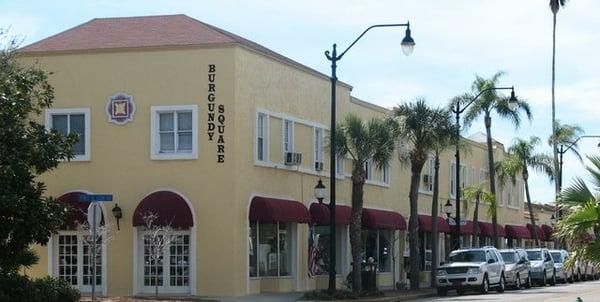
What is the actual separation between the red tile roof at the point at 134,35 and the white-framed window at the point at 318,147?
122 inches

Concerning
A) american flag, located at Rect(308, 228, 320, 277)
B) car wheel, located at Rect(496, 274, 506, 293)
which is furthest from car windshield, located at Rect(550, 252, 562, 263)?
american flag, located at Rect(308, 228, 320, 277)

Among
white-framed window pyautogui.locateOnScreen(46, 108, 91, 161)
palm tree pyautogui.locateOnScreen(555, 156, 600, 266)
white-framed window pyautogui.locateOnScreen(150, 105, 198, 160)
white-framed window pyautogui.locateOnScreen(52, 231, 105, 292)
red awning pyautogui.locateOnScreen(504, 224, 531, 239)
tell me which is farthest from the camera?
red awning pyautogui.locateOnScreen(504, 224, 531, 239)

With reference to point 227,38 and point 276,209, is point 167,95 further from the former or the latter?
point 276,209

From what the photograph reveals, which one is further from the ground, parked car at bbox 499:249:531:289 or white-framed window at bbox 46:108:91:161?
white-framed window at bbox 46:108:91:161

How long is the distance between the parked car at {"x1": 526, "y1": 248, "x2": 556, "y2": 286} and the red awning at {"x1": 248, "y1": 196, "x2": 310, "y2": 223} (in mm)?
14984

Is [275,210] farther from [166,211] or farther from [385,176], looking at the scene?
[385,176]

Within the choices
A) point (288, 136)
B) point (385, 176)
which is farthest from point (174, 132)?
point (385, 176)

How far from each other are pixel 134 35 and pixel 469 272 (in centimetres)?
1460

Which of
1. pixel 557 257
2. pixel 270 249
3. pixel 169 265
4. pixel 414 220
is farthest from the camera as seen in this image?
pixel 557 257

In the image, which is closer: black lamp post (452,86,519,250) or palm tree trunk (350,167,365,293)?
palm tree trunk (350,167,365,293)

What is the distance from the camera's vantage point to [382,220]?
43.4 m

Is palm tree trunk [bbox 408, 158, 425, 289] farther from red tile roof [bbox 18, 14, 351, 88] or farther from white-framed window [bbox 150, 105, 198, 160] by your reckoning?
white-framed window [bbox 150, 105, 198, 160]

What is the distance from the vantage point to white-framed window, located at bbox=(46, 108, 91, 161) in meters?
34.0

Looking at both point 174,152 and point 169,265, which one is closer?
point 169,265
